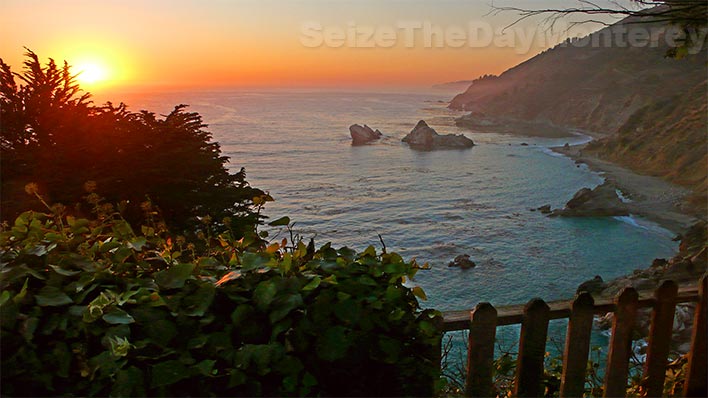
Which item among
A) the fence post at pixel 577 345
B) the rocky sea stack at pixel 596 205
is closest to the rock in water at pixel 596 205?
the rocky sea stack at pixel 596 205

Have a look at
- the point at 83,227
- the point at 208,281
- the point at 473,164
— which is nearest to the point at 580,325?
the point at 208,281

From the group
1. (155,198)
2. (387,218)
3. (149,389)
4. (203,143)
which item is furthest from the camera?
(387,218)

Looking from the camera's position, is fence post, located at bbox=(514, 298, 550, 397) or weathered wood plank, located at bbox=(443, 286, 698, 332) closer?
weathered wood plank, located at bbox=(443, 286, 698, 332)

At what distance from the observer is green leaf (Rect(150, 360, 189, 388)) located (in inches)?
73.7

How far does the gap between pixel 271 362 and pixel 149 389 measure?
439mm

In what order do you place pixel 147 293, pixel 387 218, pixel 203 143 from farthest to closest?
1. pixel 387 218
2. pixel 203 143
3. pixel 147 293

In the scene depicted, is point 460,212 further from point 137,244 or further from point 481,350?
point 137,244

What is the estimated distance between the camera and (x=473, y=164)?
79875mm

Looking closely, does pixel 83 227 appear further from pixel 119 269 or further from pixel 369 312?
pixel 369 312

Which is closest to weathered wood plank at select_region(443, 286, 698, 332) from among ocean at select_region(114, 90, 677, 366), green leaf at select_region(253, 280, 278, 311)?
green leaf at select_region(253, 280, 278, 311)

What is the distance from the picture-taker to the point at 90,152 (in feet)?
49.2

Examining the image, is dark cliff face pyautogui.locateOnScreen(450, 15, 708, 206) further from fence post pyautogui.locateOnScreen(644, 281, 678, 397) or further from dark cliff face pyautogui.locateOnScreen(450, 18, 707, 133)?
fence post pyautogui.locateOnScreen(644, 281, 678, 397)

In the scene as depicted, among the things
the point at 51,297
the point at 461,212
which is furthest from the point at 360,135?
the point at 51,297

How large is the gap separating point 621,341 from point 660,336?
0.38 metres
